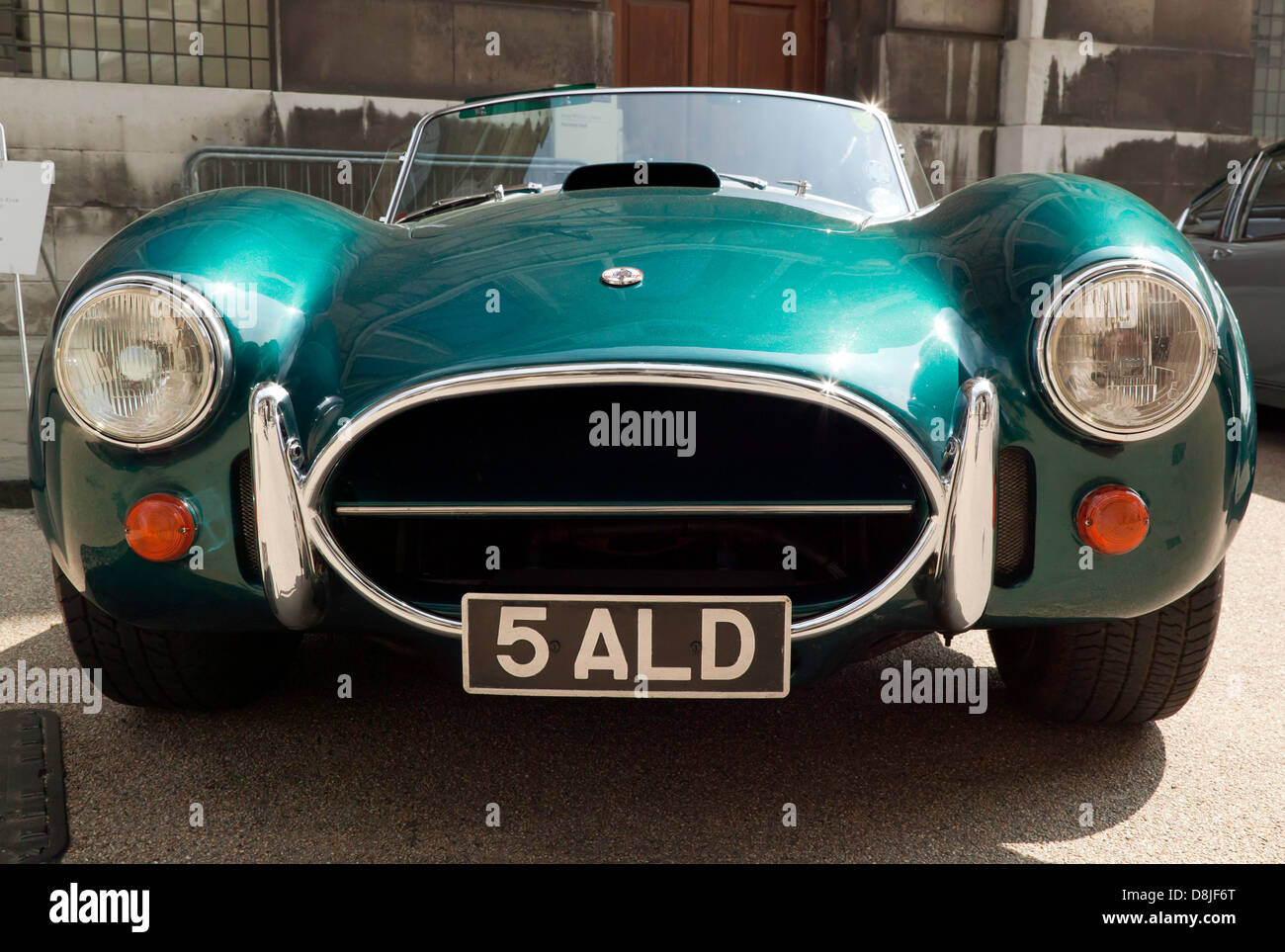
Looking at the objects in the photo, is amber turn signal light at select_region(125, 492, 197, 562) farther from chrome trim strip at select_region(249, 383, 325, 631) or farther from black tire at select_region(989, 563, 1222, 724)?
black tire at select_region(989, 563, 1222, 724)

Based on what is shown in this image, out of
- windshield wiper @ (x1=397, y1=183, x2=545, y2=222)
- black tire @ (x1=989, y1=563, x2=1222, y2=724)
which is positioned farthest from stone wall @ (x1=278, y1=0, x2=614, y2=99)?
black tire @ (x1=989, y1=563, x2=1222, y2=724)

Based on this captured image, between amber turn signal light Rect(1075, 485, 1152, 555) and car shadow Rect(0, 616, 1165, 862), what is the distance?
1.52 ft

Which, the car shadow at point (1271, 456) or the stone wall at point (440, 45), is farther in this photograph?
the stone wall at point (440, 45)

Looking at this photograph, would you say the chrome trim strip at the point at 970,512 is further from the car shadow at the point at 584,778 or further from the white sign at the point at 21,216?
the white sign at the point at 21,216

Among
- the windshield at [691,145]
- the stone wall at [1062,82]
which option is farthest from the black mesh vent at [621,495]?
the stone wall at [1062,82]

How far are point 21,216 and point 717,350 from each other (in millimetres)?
3457

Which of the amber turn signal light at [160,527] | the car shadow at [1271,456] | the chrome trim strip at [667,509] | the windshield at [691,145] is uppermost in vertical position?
→ the windshield at [691,145]

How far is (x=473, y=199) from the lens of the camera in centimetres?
272

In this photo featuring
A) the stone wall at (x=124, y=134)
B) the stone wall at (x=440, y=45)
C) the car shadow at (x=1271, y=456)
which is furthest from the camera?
the stone wall at (x=440, y=45)

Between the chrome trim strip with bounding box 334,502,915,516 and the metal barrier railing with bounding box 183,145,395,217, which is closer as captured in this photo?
the chrome trim strip with bounding box 334,502,915,516

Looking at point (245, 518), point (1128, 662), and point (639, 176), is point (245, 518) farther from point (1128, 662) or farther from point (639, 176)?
point (1128, 662)

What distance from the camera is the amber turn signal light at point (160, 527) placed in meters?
1.65

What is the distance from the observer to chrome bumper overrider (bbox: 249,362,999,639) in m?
1.53

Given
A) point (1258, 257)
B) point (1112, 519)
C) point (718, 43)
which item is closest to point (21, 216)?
point (1112, 519)
